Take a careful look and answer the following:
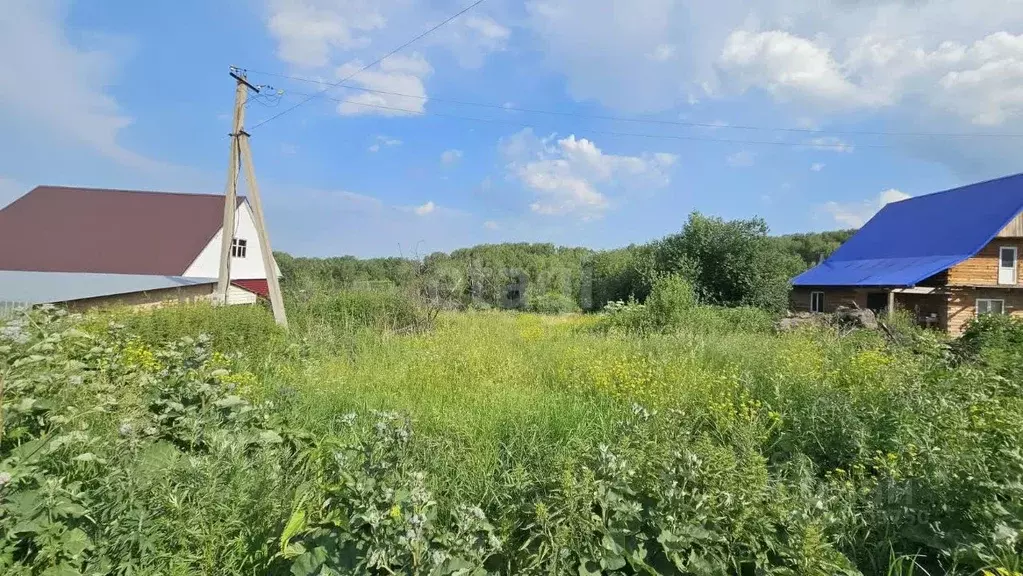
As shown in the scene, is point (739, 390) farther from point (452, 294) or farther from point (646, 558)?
point (452, 294)

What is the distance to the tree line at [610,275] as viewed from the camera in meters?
14.0

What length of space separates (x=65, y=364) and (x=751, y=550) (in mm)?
4335

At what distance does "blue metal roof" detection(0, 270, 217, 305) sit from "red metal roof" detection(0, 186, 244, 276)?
210cm

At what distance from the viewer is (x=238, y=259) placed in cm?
1988

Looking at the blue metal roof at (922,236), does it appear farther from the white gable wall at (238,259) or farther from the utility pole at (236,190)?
the white gable wall at (238,259)

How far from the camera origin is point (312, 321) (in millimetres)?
9297

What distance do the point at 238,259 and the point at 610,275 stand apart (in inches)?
688

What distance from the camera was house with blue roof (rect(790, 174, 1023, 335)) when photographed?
16.2 m

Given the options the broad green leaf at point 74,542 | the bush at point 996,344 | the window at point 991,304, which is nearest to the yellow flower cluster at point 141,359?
the broad green leaf at point 74,542

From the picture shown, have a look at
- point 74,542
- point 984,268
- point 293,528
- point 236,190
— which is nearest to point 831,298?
point 984,268

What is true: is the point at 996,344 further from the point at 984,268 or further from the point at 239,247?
the point at 239,247

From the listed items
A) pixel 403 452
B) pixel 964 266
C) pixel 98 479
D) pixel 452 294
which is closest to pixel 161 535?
pixel 98 479

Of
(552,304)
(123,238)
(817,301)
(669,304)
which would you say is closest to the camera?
(669,304)

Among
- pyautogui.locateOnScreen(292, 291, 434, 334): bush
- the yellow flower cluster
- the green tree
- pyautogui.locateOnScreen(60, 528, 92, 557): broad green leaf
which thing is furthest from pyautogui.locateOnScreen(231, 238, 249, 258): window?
pyautogui.locateOnScreen(60, 528, 92, 557): broad green leaf
